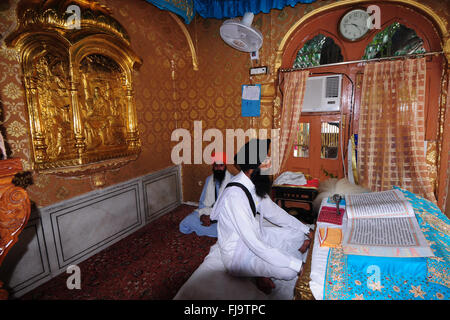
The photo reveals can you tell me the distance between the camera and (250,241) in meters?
1.73

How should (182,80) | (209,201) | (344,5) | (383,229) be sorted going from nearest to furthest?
(383,229) → (344,5) → (209,201) → (182,80)

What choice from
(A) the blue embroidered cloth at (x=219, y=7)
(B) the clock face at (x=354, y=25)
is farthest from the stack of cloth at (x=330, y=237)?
(A) the blue embroidered cloth at (x=219, y=7)

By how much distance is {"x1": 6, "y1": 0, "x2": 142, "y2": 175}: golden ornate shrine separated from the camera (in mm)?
2348

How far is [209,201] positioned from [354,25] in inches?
136

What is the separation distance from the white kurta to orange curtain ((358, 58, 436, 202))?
6.47 feet

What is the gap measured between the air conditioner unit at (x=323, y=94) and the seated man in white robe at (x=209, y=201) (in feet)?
5.66

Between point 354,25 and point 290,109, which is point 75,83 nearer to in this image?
point 290,109

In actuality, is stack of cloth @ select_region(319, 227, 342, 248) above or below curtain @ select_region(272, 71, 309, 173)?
below

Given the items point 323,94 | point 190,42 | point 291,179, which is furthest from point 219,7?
point 291,179

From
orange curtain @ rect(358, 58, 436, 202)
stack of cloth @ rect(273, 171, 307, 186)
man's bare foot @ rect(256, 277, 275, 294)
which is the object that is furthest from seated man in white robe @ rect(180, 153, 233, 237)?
orange curtain @ rect(358, 58, 436, 202)

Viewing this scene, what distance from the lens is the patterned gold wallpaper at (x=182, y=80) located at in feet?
11.4

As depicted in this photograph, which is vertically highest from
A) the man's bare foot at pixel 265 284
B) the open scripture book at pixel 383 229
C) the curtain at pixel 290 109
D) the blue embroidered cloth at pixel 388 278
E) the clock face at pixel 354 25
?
the clock face at pixel 354 25

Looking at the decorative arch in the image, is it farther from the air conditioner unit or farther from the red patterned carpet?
the red patterned carpet

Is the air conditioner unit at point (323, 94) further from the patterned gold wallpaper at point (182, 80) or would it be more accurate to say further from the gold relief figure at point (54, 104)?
the gold relief figure at point (54, 104)
